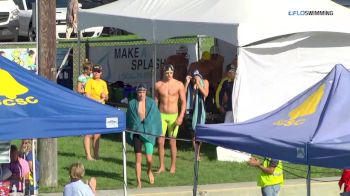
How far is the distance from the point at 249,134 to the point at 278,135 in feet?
1.14

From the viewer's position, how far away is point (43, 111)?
455 inches

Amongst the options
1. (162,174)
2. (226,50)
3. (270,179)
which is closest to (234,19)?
(162,174)

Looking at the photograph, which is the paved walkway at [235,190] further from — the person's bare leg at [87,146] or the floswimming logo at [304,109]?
the floswimming logo at [304,109]

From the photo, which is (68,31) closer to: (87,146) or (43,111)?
(87,146)

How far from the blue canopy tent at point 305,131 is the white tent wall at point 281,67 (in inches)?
286

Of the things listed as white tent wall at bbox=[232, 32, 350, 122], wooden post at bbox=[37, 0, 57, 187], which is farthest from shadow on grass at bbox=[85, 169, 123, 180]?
white tent wall at bbox=[232, 32, 350, 122]

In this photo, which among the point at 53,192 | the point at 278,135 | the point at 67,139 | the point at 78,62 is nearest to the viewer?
the point at 278,135

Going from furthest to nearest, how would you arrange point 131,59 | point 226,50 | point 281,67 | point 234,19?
point 131,59, point 226,50, point 281,67, point 234,19

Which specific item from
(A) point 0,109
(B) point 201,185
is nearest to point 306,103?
(A) point 0,109

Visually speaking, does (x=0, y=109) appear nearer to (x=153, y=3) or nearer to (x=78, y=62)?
(x=153, y=3)

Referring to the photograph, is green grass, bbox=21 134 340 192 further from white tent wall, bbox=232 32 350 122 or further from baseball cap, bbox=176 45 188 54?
baseball cap, bbox=176 45 188 54

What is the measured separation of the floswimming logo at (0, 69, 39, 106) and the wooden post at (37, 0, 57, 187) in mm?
4703

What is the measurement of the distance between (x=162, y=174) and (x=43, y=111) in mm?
6667

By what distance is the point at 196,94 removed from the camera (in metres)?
19.5
